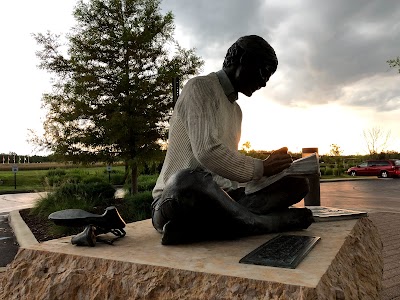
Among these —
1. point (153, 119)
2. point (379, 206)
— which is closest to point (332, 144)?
Result: point (379, 206)

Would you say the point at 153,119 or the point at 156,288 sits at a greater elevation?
the point at 153,119

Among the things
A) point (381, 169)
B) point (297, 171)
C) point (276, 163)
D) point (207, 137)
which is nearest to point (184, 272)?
point (207, 137)

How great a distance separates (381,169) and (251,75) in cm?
2864

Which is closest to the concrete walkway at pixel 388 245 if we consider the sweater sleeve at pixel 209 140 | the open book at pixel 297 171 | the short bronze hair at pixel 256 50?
the open book at pixel 297 171

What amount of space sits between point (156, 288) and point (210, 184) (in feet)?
2.09

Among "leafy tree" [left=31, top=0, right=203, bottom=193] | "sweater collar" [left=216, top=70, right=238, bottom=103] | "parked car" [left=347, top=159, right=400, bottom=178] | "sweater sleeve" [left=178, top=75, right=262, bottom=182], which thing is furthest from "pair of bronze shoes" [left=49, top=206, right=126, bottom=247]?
"parked car" [left=347, top=159, right=400, bottom=178]

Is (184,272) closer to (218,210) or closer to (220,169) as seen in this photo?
(218,210)

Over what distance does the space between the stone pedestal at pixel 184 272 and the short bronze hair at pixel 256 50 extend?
1.16 metres

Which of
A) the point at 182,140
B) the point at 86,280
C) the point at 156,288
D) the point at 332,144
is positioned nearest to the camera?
the point at 156,288

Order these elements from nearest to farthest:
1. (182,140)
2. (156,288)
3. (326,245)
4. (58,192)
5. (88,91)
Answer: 1. (156,288)
2. (326,245)
3. (182,140)
4. (58,192)
5. (88,91)

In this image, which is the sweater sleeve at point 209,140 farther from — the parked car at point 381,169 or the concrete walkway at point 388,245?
the parked car at point 381,169

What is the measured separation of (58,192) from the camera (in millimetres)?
9664

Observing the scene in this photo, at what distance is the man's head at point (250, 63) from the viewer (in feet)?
8.18

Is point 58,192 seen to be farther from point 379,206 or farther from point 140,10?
point 379,206
